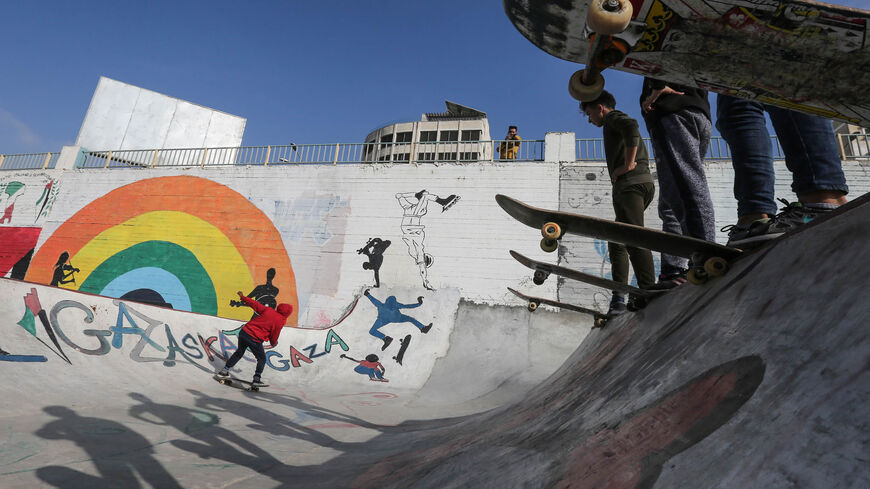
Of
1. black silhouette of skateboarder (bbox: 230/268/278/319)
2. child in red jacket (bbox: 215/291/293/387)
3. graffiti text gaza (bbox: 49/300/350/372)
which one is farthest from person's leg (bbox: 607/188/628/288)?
black silhouette of skateboarder (bbox: 230/268/278/319)

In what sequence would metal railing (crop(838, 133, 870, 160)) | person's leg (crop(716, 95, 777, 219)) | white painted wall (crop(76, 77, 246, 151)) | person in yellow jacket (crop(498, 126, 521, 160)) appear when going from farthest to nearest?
1. white painted wall (crop(76, 77, 246, 151))
2. person in yellow jacket (crop(498, 126, 521, 160))
3. metal railing (crop(838, 133, 870, 160))
4. person's leg (crop(716, 95, 777, 219))

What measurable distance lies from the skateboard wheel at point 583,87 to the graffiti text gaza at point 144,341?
6.20 metres

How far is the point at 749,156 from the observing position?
1832mm

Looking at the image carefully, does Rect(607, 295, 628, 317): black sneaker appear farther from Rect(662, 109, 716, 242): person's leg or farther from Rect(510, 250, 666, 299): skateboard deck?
Rect(510, 250, 666, 299): skateboard deck

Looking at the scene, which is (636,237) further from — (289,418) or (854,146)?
(854,146)

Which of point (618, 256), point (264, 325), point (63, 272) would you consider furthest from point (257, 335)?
point (63, 272)

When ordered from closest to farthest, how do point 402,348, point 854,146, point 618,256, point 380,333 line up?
point 618,256, point 402,348, point 380,333, point 854,146

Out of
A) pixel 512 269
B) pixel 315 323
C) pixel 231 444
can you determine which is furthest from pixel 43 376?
pixel 512 269

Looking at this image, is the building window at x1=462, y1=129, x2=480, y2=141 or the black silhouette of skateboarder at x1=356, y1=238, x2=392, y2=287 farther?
the building window at x1=462, y1=129, x2=480, y2=141

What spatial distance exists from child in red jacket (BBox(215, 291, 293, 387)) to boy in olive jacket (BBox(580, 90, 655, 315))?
4.88 m

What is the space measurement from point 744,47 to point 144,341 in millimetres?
8009

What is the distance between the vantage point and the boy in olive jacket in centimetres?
244

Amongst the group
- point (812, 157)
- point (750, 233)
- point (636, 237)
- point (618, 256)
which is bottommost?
point (636, 237)

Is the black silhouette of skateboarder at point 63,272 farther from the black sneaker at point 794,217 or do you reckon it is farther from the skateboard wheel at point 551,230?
the black sneaker at point 794,217
